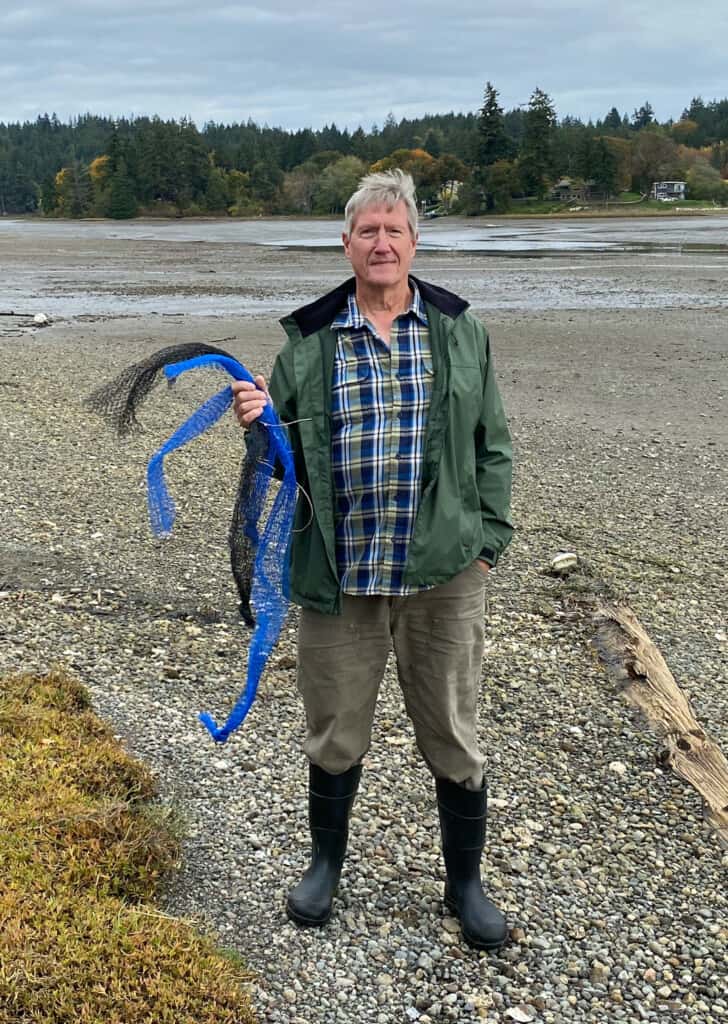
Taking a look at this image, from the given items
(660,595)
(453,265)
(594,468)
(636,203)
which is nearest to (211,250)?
(453,265)

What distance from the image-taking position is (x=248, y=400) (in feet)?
10.5

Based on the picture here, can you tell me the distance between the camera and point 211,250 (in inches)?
1966

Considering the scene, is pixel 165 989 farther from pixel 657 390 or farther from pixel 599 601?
pixel 657 390

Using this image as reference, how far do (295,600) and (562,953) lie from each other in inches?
64.6

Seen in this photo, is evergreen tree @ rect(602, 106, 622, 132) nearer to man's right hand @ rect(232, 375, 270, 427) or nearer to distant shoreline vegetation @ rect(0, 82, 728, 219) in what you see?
distant shoreline vegetation @ rect(0, 82, 728, 219)

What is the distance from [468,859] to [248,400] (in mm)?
1872

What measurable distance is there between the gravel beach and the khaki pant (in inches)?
28.4

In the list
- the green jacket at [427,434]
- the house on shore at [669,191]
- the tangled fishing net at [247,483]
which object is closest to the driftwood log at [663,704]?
the green jacket at [427,434]

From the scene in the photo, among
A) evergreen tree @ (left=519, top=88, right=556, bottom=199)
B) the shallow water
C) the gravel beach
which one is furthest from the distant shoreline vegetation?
the gravel beach

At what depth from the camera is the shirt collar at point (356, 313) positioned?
3299mm

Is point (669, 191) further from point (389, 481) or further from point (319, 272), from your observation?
point (389, 481)

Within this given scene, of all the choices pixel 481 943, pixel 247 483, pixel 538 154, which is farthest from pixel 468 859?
pixel 538 154

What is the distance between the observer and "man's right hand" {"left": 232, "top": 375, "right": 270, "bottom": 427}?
10.5ft

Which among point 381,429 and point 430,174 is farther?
point 430,174
